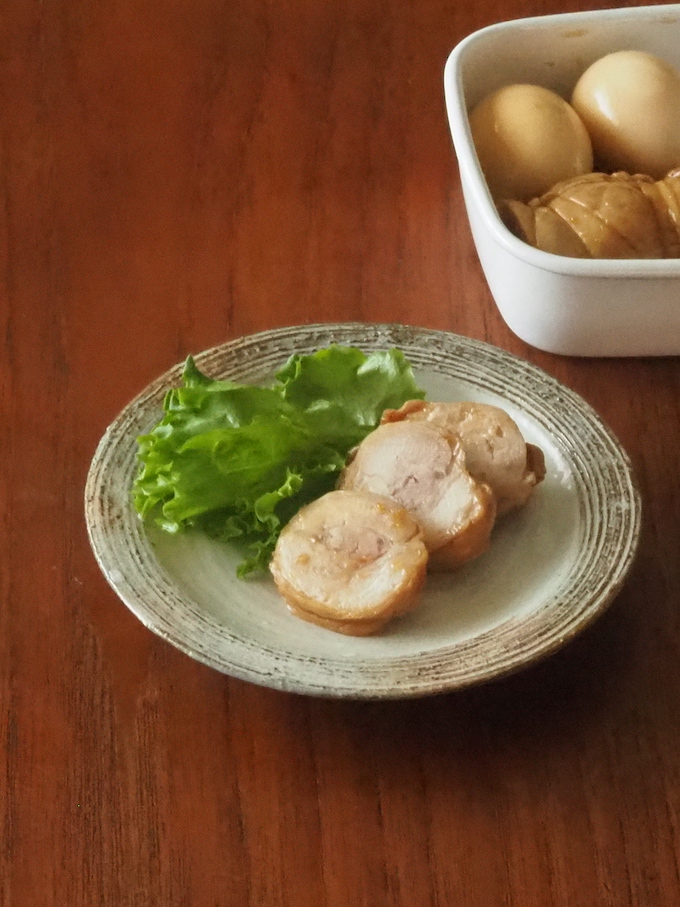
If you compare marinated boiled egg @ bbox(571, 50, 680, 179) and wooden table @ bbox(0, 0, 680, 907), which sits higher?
marinated boiled egg @ bbox(571, 50, 680, 179)

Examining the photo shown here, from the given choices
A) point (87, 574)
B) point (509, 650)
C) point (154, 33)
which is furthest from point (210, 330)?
point (154, 33)

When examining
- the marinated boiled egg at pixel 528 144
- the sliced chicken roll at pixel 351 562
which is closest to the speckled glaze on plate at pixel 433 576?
the sliced chicken roll at pixel 351 562

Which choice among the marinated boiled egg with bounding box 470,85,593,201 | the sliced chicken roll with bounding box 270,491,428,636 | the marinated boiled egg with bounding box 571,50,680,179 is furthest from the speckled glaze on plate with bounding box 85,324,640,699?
the marinated boiled egg with bounding box 571,50,680,179

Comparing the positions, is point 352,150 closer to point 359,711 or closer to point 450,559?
point 450,559

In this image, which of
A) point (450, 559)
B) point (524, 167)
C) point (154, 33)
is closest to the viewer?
point (450, 559)

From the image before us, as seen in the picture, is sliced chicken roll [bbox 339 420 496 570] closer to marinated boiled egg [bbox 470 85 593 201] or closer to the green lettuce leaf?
the green lettuce leaf

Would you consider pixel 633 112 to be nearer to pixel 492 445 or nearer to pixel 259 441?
pixel 492 445
